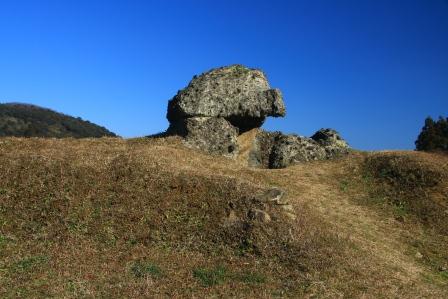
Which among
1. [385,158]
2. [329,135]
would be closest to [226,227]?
[385,158]

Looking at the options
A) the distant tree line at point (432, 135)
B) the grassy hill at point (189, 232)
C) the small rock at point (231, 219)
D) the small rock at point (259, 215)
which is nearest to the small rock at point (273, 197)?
the grassy hill at point (189, 232)

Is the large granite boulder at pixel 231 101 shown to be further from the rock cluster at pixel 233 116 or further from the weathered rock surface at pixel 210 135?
the weathered rock surface at pixel 210 135

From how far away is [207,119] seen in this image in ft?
113

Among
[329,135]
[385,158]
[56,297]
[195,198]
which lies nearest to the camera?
[56,297]

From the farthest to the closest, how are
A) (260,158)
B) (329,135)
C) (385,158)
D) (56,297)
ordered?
(329,135)
(260,158)
(385,158)
(56,297)

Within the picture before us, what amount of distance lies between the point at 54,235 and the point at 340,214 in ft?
47.4

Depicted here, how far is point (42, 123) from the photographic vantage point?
509ft

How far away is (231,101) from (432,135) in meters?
26.1

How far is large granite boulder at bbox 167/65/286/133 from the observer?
3475cm

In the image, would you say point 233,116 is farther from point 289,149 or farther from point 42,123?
point 42,123

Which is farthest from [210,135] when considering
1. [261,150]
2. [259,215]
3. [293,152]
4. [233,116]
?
[259,215]

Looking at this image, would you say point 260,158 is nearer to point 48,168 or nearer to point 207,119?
point 207,119

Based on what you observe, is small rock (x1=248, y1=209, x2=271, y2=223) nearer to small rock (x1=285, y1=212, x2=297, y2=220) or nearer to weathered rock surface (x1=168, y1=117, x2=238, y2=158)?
small rock (x1=285, y1=212, x2=297, y2=220)

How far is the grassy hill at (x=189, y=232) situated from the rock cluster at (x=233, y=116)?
4.18 meters
